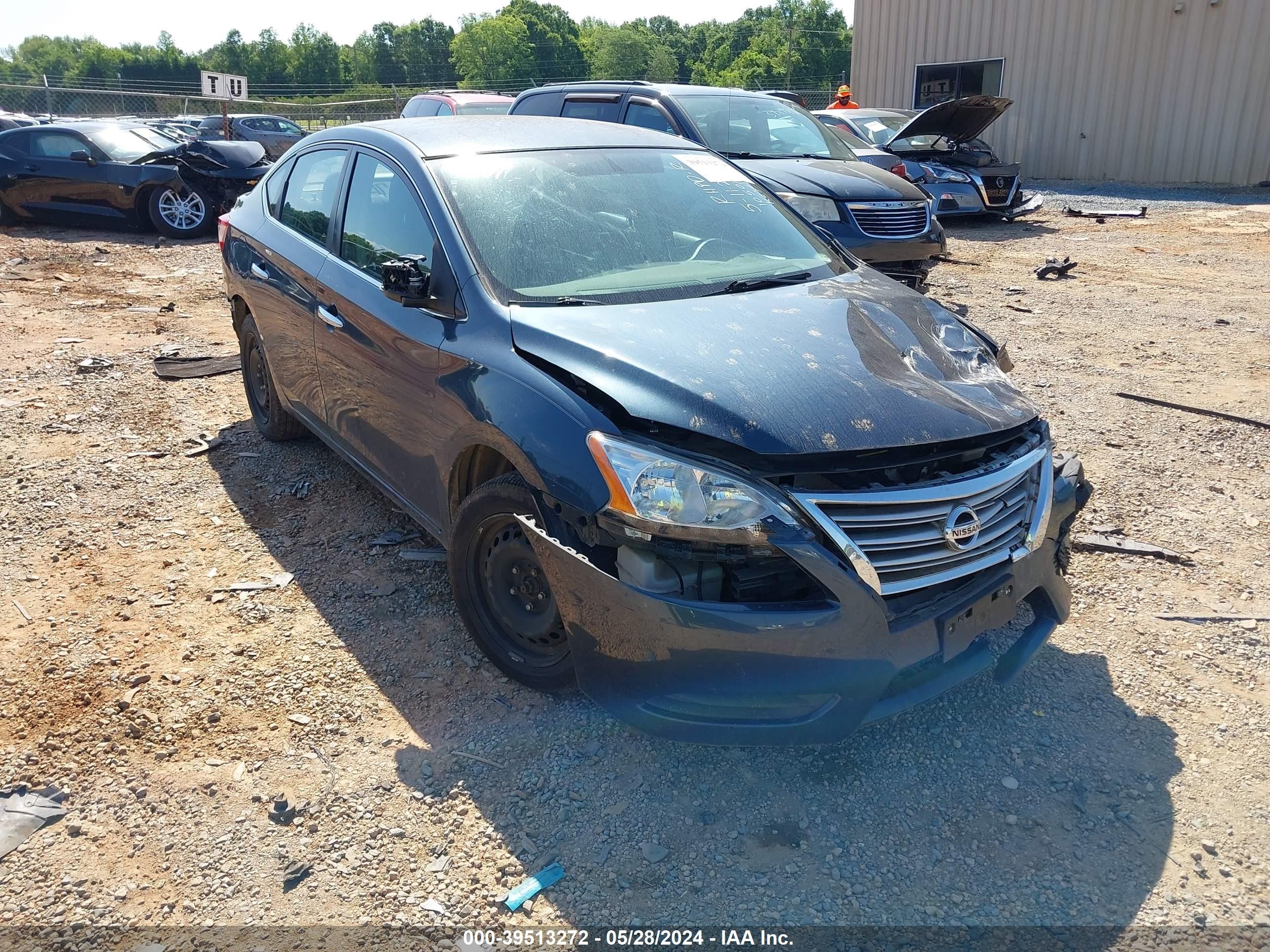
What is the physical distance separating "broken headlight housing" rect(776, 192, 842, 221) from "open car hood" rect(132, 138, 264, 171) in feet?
28.5

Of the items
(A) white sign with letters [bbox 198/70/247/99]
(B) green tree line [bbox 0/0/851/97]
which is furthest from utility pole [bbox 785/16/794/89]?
(A) white sign with letters [bbox 198/70/247/99]

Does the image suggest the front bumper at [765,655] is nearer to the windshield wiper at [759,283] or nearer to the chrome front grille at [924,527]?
the chrome front grille at [924,527]

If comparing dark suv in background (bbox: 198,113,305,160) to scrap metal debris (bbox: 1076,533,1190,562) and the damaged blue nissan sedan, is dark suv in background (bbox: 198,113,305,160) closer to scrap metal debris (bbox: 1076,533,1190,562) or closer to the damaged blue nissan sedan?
the damaged blue nissan sedan

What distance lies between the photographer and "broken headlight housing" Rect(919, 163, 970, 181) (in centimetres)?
1276

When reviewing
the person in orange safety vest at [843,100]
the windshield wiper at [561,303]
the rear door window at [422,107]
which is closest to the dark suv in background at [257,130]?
the rear door window at [422,107]

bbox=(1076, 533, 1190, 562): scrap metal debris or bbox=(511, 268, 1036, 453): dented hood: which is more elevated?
bbox=(511, 268, 1036, 453): dented hood

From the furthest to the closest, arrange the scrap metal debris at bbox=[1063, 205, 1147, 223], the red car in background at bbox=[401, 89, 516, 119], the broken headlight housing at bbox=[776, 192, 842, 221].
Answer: the scrap metal debris at bbox=[1063, 205, 1147, 223]
the red car in background at bbox=[401, 89, 516, 119]
the broken headlight housing at bbox=[776, 192, 842, 221]

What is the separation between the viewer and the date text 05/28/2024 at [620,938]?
2322mm

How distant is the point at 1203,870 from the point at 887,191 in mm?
6650

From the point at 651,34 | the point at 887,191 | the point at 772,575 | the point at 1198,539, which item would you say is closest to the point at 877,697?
the point at 772,575

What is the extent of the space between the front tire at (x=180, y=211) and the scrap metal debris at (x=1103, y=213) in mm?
13247

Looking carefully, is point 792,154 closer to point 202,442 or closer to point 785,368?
point 202,442

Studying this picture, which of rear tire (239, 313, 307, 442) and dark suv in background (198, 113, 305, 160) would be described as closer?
rear tire (239, 313, 307, 442)

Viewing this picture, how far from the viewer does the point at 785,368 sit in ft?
9.48
